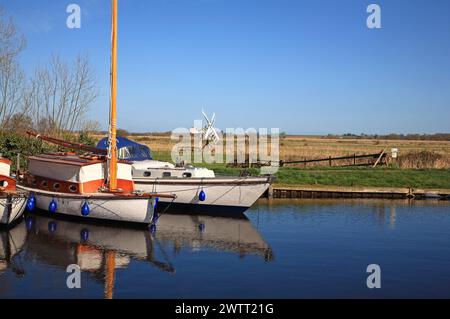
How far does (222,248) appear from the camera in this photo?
56.4 feet

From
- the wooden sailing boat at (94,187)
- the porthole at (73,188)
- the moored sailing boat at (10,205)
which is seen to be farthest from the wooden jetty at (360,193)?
the moored sailing boat at (10,205)

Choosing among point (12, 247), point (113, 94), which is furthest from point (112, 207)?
point (113, 94)

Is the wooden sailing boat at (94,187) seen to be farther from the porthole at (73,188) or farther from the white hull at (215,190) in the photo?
the white hull at (215,190)

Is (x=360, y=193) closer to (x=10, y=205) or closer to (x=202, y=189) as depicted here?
(x=202, y=189)

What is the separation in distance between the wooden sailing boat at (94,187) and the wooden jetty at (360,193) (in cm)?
1126

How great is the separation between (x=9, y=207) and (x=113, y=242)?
4308 millimetres

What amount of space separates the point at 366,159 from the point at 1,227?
3156cm

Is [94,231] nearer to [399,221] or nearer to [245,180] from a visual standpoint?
[245,180]

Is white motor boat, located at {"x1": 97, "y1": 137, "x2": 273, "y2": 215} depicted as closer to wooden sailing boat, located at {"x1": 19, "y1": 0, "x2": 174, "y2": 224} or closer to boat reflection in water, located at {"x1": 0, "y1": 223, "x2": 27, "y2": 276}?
wooden sailing boat, located at {"x1": 19, "y1": 0, "x2": 174, "y2": 224}

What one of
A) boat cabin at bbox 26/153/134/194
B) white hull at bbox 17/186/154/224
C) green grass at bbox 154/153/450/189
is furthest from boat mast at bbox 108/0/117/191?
green grass at bbox 154/153/450/189

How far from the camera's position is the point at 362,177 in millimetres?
33906

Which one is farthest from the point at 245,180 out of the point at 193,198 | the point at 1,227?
the point at 1,227

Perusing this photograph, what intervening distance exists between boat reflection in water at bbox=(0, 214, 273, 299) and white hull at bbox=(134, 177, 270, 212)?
5.33 ft

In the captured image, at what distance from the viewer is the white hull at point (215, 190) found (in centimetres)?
2380
